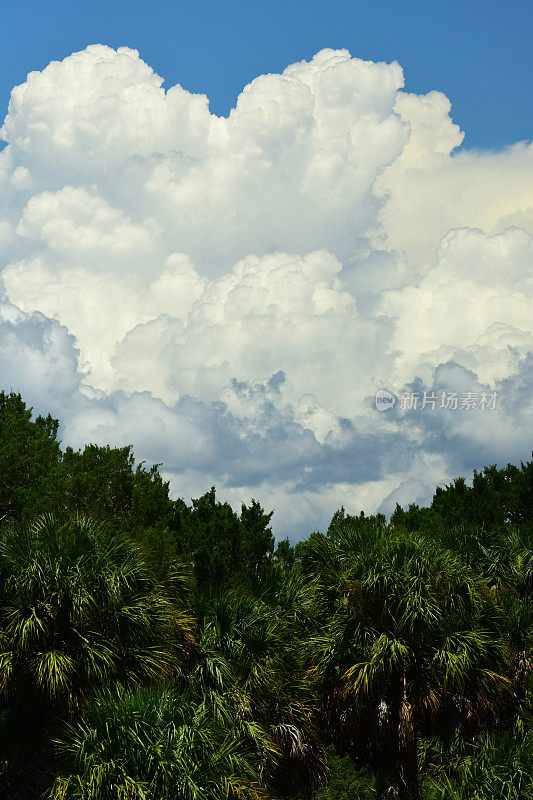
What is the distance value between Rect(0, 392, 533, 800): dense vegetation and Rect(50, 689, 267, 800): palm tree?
3 cm

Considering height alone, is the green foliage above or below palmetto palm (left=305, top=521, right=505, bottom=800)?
above

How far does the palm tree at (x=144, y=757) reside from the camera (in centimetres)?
1387

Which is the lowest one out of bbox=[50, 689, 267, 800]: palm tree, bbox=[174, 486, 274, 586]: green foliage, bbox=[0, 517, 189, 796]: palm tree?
bbox=[50, 689, 267, 800]: palm tree

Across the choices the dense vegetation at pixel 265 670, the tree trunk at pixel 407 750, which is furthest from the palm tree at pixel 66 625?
the tree trunk at pixel 407 750

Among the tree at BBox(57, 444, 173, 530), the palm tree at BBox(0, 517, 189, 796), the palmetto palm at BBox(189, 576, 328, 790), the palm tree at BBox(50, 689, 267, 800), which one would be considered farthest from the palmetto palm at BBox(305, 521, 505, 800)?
the tree at BBox(57, 444, 173, 530)

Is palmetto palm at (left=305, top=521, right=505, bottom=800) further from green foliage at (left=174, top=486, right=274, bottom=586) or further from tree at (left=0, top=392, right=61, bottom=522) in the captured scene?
tree at (left=0, top=392, right=61, bottom=522)

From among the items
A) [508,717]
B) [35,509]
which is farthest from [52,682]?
[35,509]

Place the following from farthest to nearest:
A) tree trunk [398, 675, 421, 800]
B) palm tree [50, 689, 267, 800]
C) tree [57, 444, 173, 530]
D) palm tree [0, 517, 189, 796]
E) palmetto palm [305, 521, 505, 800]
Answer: tree [57, 444, 173, 530] < tree trunk [398, 675, 421, 800] < palmetto palm [305, 521, 505, 800] < palm tree [0, 517, 189, 796] < palm tree [50, 689, 267, 800]

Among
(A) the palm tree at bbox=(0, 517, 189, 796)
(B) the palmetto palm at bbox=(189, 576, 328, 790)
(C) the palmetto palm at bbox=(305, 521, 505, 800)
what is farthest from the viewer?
(B) the palmetto palm at bbox=(189, 576, 328, 790)

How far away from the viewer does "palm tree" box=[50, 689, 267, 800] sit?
1387 cm

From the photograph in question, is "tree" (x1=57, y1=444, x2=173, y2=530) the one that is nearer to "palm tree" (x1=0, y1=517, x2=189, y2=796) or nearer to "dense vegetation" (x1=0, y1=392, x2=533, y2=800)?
"dense vegetation" (x1=0, y1=392, x2=533, y2=800)

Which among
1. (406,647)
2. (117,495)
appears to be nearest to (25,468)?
(117,495)

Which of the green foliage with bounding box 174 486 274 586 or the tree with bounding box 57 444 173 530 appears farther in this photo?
the tree with bounding box 57 444 173 530

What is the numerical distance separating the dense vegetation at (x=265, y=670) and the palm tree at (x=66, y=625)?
0.04 m
